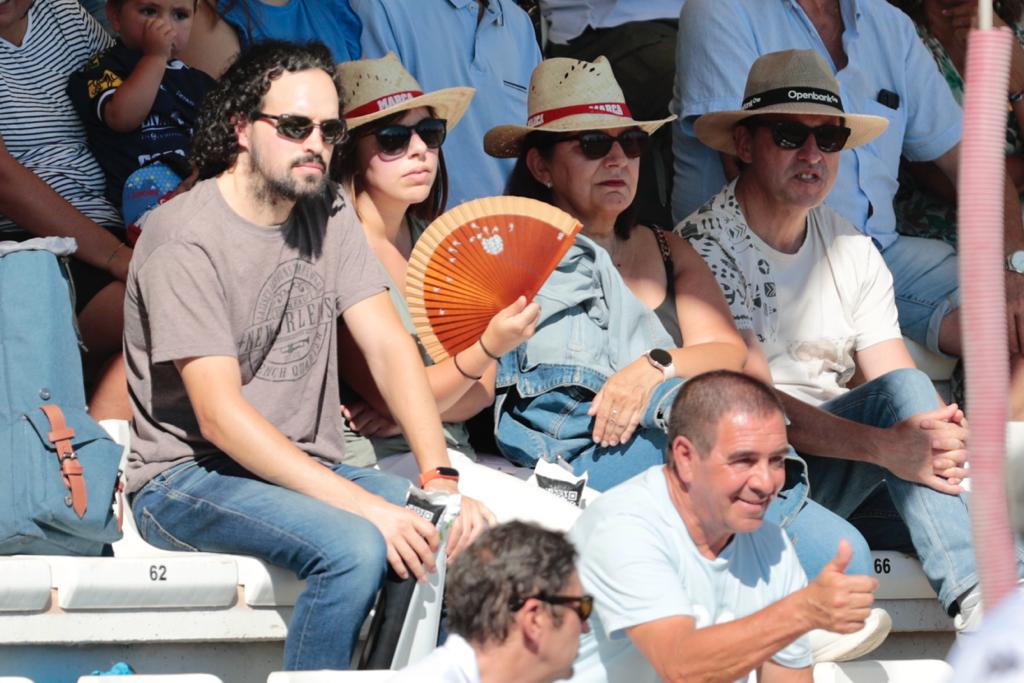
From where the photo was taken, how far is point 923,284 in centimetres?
539

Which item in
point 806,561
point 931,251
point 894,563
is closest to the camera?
point 806,561

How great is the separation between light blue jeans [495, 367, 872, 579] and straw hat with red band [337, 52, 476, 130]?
0.76m

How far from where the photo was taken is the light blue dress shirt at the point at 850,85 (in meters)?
5.23

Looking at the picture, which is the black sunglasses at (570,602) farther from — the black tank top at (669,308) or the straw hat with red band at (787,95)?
the straw hat with red band at (787,95)

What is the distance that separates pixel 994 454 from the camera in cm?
194

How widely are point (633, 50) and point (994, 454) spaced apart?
12.8 feet

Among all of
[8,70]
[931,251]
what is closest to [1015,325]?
[931,251]

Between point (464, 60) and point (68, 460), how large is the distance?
209cm

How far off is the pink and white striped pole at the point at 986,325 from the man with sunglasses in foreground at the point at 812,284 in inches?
99.8

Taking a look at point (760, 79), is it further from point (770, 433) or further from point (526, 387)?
point (770, 433)

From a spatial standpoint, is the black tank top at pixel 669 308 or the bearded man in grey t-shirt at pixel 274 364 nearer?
the bearded man in grey t-shirt at pixel 274 364

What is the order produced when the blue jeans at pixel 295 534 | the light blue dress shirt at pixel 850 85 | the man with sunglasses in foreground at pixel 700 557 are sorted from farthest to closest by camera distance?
the light blue dress shirt at pixel 850 85, the blue jeans at pixel 295 534, the man with sunglasses in foreground at pixel 700 557

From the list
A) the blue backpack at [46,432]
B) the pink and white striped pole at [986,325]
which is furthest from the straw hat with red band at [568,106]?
the pink and white striped pole at [986,325]

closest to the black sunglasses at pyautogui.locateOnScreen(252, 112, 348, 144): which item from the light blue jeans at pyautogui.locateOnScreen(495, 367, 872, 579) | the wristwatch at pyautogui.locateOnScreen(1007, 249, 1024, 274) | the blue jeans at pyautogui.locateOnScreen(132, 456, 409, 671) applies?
the blue jeans at pyautogui.locateOnScreen(132, 456, 409, 671)
